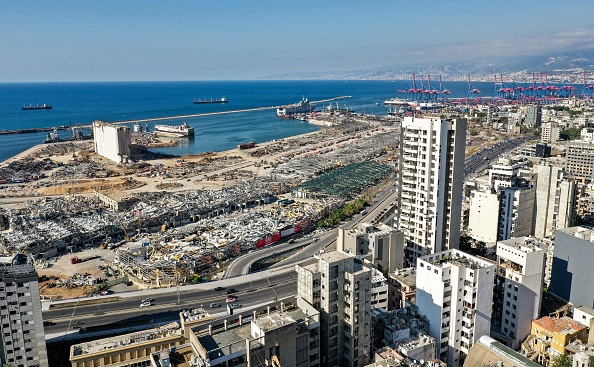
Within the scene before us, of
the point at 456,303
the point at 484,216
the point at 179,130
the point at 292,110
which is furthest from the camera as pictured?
the point at 292,110

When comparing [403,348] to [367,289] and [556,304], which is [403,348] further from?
[556,304]

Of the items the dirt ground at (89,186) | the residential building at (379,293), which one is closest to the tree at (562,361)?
the residential building at (379,293)

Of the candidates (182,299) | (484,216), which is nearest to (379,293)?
(182,299)

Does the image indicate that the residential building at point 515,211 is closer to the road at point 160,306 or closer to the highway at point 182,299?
the highway at point 182,299

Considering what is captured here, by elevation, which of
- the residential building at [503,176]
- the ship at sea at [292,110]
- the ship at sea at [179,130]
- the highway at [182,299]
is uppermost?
the ship at sea at [292,110]

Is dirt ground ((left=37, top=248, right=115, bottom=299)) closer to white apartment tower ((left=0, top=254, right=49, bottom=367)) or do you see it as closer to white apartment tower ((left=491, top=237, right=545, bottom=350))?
white apartment tower ((left=0, top=254, right=49, bottom=367))

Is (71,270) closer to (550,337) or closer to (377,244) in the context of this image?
(377,244)

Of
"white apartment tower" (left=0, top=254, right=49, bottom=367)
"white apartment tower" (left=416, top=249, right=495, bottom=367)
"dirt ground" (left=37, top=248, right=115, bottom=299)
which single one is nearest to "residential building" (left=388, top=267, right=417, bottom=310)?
"white apartment tower" (left=416, top=249, right=495, bottom=367)
